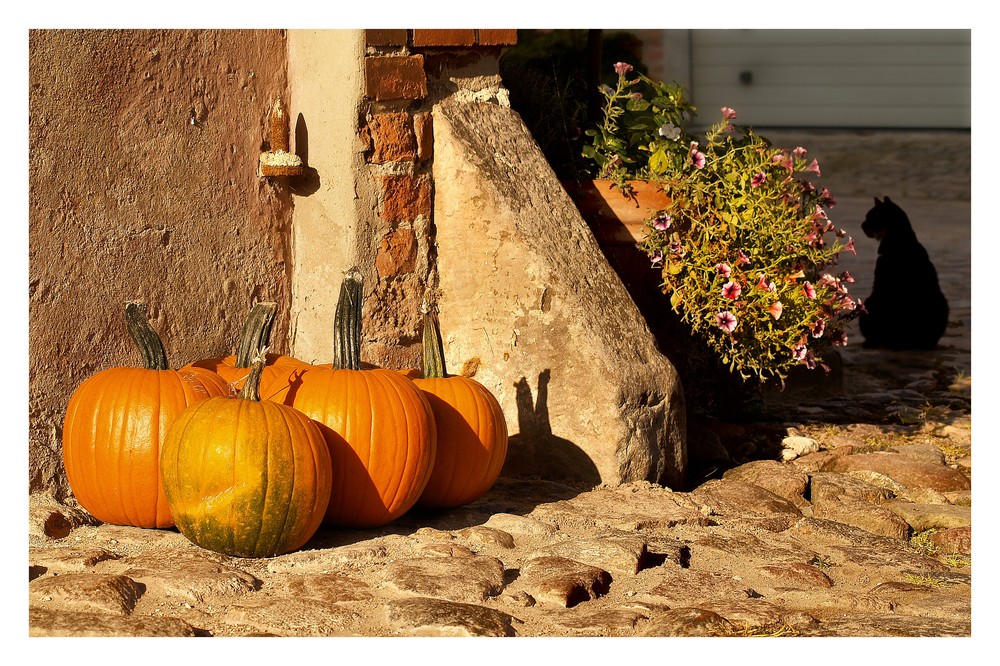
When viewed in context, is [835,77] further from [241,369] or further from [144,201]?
[241,369]

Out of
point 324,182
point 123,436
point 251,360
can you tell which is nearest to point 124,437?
point 123,436

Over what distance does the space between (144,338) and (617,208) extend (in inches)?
79.7

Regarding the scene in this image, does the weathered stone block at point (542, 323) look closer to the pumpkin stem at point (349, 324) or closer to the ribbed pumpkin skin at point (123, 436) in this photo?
the pumpkin stem at point (349, 324)

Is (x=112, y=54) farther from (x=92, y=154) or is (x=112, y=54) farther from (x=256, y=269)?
(x=256, y=269)

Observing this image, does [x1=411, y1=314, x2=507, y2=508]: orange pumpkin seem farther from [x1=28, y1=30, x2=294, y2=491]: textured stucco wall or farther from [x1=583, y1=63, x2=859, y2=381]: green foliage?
[x1=583, y1=63, x2=859, y2=381]: green foliage

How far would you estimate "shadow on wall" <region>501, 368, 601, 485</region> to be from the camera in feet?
12.4

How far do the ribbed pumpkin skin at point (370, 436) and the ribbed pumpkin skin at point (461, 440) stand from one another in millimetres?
158

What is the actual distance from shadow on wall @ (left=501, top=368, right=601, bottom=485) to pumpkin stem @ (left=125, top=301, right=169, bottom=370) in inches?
47.8

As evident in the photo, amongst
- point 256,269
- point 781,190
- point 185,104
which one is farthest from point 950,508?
point 185,104

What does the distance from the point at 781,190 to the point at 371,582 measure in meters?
2.42

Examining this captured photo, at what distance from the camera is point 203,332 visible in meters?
3.81

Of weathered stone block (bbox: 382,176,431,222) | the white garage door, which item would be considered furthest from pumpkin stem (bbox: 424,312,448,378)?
the white garage door

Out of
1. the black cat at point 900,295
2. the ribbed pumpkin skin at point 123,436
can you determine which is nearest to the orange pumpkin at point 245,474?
the ribbed pumpkin skin at point 123,436

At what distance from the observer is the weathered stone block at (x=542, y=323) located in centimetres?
373
